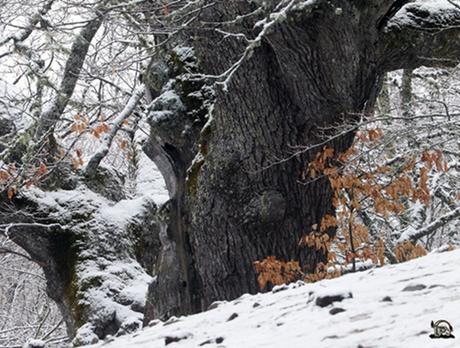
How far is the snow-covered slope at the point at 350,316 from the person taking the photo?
1563 millimetres

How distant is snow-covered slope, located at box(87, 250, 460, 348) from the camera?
1563 mm

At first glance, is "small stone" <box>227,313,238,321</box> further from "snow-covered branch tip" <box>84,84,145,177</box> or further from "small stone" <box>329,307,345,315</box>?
"snow-covered branch tip" <box>84,84,145,177</box>

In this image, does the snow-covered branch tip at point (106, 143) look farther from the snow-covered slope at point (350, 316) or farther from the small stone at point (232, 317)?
the small stone at point (232, 317)

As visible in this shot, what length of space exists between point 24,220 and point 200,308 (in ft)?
7.43

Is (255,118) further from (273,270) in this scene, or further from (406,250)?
(406,250)

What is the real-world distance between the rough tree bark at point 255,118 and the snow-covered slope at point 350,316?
8.12ft

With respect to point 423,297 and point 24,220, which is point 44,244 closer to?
point 24,220

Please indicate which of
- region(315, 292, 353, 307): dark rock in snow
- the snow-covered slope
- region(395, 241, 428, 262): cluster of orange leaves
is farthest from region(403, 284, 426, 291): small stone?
region(395, 241, 428, 262): cluster of orange leaves

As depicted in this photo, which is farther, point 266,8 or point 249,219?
point 249,219

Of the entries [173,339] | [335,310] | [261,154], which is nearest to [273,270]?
[261,154]

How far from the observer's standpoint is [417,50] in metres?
5.42

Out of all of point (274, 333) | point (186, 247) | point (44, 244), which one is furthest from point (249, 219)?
point (274, 333)

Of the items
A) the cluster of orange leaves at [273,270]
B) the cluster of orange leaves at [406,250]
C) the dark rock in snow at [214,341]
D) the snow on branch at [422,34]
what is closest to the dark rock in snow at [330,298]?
the dark rock in snow at [214,341]

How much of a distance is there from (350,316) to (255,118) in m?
3.48
